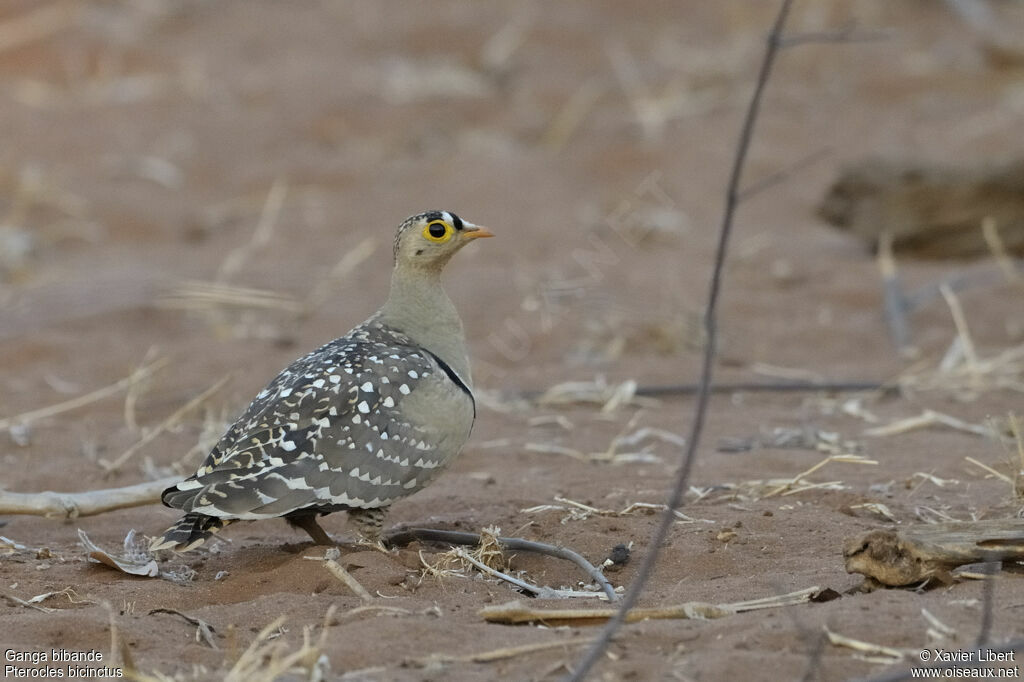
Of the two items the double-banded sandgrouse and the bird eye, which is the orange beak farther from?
the double-banded sandgrouse

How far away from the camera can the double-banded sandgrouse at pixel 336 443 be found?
4.18 metres

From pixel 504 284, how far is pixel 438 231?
168 inches

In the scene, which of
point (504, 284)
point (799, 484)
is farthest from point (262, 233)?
point (799, 484)

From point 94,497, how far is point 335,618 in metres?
1.45

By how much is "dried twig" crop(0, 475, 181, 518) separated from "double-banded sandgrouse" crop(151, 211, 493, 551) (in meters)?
0.53

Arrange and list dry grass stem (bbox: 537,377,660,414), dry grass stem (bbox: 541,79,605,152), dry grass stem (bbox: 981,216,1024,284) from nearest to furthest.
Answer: dry grass stem (bbox: 537,377,660,414) → dry grass stem (bbox: 981,216,1024,284) → dry grass stem (bbox: 541,79,605,152)

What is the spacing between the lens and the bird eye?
16.4 ft

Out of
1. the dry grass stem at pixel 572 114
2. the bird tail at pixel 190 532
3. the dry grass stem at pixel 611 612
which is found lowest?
the dry grass stem at pixel 611 612

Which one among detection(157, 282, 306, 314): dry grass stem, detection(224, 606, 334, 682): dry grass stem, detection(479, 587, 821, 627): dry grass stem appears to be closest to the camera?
detection(224, 606, 334, 682): dry grass stem

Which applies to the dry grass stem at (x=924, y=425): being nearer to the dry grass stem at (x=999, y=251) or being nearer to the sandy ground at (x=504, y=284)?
the sandy ground at (x=504, y=284)

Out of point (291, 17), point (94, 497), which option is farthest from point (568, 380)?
point (291, 17)

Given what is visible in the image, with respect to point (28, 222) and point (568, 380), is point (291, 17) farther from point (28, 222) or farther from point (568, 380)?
point (568, 380)

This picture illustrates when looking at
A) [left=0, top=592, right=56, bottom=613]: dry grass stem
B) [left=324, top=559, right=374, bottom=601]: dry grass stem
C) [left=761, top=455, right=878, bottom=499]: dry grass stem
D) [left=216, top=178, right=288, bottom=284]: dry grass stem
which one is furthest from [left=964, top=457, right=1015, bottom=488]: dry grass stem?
[left=216, top=178, right=288, bottom=284]: dry grass stem

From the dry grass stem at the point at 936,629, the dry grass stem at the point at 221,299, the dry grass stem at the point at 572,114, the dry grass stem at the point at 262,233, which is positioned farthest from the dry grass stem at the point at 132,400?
the dry grass stem at the point at 572,114
